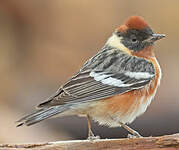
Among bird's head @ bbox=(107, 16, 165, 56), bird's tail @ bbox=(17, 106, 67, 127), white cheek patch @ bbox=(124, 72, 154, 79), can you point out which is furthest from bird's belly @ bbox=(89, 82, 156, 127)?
bird's head @ bbox=(107, 16, 165, 56)

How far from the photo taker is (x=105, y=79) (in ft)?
30.7

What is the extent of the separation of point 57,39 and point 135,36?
7.01 metres

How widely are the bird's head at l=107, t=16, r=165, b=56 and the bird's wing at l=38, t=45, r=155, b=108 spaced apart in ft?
0.73

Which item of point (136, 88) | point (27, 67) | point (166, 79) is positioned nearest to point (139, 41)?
point (136, 88)

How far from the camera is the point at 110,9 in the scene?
57.4 ft

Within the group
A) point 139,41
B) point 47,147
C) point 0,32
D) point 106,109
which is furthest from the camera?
point 0,32

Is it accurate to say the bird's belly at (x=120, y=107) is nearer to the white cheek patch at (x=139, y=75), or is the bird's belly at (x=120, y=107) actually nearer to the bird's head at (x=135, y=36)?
the white cheek patch at (x=139, y=75)

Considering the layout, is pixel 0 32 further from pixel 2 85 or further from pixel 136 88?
pixel 136 88

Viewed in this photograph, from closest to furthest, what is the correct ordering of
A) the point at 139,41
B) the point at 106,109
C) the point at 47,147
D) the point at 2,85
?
the point at 47,147
the point at 106,109
the point at 139,41
the point at 2,85

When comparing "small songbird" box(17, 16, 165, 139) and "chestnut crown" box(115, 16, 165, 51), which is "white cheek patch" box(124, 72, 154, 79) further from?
"chestnut crown" box(115, 16, 165, 51)

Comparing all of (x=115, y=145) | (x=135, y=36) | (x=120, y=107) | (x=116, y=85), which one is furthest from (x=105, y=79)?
(x=115, y=145)

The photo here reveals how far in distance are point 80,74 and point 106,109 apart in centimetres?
80

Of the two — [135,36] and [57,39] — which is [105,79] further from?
[57,39]

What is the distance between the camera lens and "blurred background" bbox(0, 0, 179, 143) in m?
15.7
